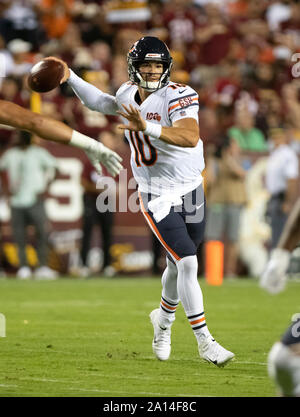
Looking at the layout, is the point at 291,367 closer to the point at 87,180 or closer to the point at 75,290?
the point at 75,290

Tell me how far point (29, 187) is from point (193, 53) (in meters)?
5.34

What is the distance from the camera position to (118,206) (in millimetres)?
14766

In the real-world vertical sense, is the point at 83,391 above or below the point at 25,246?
above

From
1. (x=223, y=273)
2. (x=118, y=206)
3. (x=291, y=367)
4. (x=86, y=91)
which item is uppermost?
(x=86, y=91)

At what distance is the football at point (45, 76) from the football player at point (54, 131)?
1.49m

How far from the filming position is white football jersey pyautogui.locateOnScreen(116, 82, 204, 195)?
6.75 m

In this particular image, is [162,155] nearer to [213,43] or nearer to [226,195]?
[226,195]

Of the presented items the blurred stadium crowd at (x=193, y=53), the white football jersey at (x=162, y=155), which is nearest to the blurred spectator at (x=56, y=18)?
the blurred stadium crowd at (x=193, y=53)

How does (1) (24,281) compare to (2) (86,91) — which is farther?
(1) (24,281)

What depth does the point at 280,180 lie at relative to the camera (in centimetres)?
1427

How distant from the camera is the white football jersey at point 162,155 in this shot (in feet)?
22.1

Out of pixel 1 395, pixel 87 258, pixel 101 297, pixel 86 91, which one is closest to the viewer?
pixel 1 395

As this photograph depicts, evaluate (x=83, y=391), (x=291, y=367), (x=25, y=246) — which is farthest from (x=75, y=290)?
(x=291, y=367)

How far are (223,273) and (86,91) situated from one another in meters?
8.46
